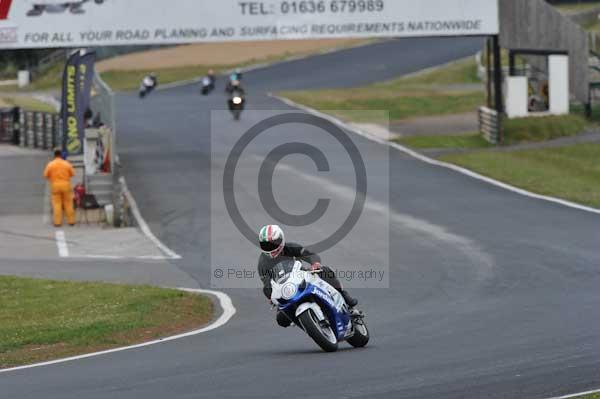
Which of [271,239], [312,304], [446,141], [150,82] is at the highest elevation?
[271,239]

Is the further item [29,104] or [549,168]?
[29,104]

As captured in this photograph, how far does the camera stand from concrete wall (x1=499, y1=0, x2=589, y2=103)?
38.3m

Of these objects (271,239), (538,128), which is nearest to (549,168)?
(538,128)

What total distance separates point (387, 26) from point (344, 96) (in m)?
18.1

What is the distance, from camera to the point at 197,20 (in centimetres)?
3541

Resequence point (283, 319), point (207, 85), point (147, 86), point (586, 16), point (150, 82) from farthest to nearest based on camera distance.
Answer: point (586, 16), point (150, 82), point (147, 86), point (207, 85), point (283, 319)

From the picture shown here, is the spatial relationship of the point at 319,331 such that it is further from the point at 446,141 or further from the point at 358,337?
the point at 446,141

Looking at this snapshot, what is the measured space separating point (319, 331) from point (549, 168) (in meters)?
21.9

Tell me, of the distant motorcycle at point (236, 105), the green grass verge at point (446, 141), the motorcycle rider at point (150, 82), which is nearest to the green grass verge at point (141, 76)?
the motorcycle rider at point (150, 82)

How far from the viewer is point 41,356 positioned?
13578 mm

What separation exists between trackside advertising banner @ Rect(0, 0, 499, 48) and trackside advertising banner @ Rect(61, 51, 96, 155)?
163 centimetres

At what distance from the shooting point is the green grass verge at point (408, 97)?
4903cm

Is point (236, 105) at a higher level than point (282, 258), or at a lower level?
lower

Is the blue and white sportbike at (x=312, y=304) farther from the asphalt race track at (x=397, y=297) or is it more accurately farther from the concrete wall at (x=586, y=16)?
the concrete wall at (x=586, y=16)
